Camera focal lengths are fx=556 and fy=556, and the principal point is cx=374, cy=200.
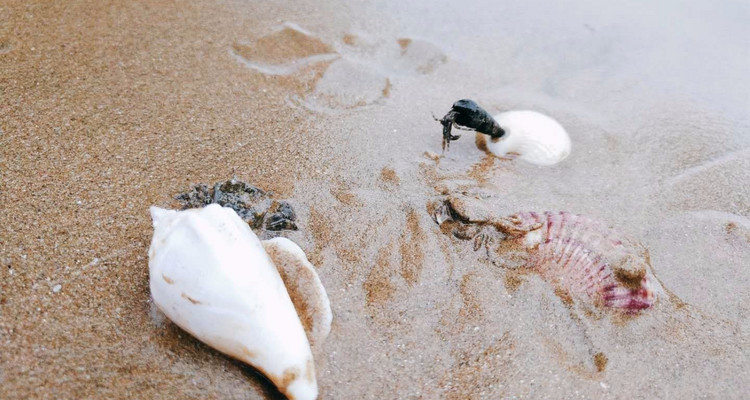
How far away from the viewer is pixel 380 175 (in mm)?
2900

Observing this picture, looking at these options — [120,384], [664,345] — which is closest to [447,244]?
[664,345]

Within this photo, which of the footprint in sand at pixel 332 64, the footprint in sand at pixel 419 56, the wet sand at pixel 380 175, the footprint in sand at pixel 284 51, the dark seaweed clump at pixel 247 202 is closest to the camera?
the wet sand at pixel 380 175

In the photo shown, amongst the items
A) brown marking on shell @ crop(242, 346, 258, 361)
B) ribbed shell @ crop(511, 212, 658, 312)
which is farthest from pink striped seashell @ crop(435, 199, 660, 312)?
brown marking on shell @ crop(242, 346, 258, 361)

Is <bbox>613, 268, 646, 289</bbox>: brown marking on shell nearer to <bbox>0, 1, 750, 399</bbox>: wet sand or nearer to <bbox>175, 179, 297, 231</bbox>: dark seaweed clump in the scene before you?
<bbox>0, 1, 750, 399</bbox>: wet sand

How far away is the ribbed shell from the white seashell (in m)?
0.97

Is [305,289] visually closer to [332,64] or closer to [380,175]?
[380,175]

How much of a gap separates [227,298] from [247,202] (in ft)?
2.64

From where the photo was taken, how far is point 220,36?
12.1 feet

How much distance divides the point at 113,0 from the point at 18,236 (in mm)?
2233

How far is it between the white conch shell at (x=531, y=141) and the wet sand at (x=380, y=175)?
0.07 metres

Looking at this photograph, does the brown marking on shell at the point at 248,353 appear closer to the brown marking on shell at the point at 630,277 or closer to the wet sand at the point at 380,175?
the wet sand at the point at 380,175

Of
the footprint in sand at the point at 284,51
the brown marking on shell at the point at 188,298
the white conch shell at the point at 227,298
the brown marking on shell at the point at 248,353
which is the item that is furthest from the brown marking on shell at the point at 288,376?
the footprint in sand at the point at 284,51

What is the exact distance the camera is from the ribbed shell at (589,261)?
2.38 metres

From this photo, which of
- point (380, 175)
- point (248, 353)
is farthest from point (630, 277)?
point (248, 353)
